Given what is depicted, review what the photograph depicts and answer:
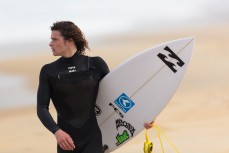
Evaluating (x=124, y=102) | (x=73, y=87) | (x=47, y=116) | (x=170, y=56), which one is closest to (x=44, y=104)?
(x=47, y=116)

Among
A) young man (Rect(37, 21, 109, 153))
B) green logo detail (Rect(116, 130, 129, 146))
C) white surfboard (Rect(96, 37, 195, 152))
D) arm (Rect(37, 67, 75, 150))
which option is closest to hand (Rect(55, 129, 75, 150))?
arm (Rect(37, 67, 75, 150))

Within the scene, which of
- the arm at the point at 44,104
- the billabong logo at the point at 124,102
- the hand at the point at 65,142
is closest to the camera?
the hand at the point at 65,142

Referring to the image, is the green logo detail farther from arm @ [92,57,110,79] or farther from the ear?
the ear

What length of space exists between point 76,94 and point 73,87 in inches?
2.2

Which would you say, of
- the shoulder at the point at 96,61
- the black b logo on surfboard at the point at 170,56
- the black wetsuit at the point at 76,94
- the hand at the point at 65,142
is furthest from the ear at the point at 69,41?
the black b logo on surfboard at the point at 170,56

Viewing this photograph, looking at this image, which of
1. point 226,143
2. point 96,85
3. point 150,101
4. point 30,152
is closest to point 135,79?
point 150,101

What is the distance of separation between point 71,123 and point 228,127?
19.1 ft

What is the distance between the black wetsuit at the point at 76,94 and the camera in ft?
14.4

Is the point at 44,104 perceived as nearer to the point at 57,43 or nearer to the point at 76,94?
the point at 76,94

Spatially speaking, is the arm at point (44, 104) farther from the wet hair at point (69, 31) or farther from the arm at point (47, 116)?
the wet hair at point (69, 31)

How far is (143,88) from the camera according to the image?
5.20m

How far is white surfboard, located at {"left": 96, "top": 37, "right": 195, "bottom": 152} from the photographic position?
201 inches

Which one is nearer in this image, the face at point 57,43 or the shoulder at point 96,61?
the face at point 57,43

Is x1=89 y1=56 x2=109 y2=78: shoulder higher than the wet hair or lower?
lower
